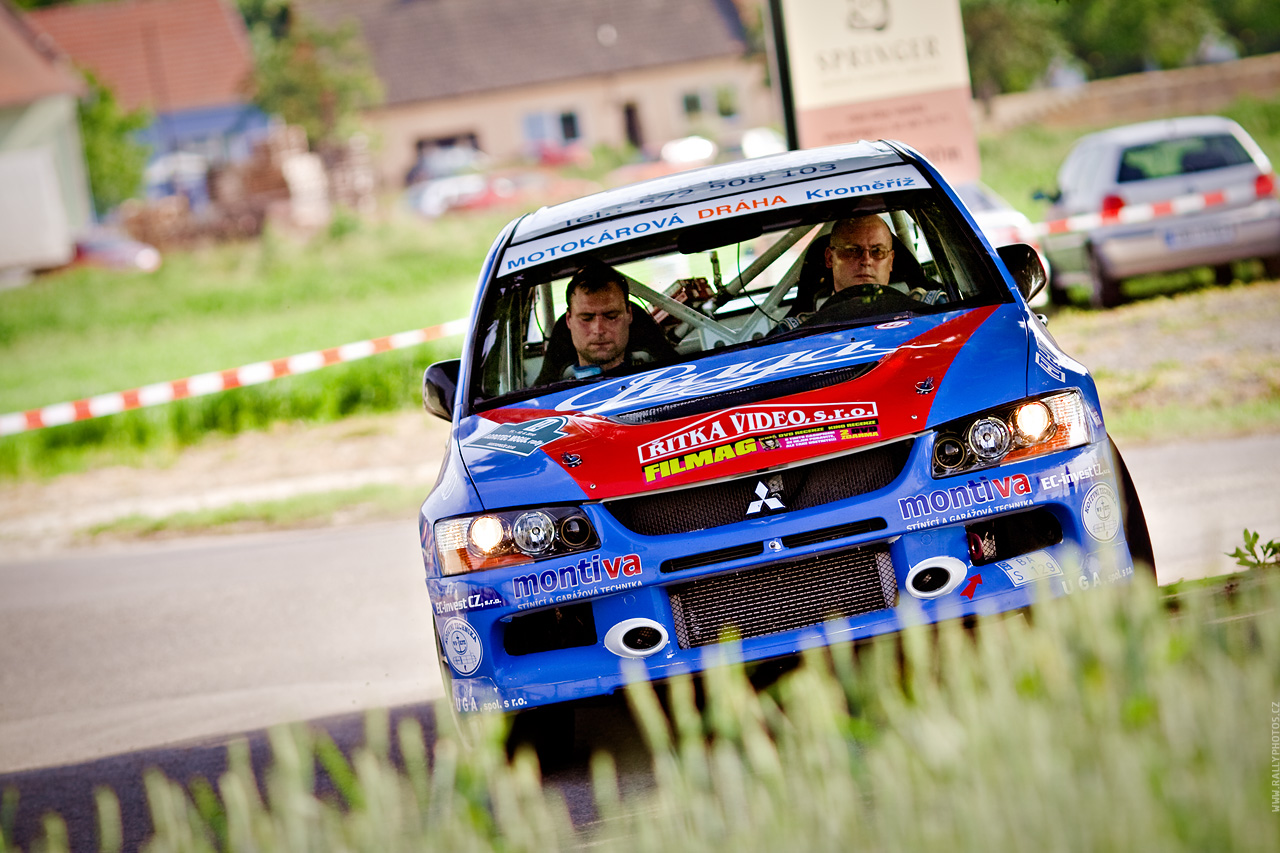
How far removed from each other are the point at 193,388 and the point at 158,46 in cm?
6808

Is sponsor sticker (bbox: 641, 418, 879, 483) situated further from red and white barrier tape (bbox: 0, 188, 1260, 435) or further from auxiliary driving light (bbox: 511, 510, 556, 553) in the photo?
red and white barrier tape (bbox: 0, 188, 1260, 435)

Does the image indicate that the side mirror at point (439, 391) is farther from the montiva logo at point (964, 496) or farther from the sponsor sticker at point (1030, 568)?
the sponsor sticker at point (1030, 568)

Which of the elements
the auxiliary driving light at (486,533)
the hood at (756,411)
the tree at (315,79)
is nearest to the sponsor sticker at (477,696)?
the auxiliary driving light at (486,533)

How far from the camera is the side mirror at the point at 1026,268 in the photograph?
5.85 metres

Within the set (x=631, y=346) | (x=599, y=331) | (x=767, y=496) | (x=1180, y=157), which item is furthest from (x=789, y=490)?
(x=1180, y=157)

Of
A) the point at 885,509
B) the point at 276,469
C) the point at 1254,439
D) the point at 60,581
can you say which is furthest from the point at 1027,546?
the point at 276,469

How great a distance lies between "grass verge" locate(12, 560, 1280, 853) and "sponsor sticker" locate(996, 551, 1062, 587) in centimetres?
104

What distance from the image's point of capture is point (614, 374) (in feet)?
18.4

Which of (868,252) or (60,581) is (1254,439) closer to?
(868,252)

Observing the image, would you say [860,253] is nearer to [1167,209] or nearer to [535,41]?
[1167,209]

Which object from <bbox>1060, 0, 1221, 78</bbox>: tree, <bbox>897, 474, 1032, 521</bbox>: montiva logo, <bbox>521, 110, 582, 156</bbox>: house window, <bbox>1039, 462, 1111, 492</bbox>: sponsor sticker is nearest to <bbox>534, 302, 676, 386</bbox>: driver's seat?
<bbox>897, 474, 1032, 521</bbox>: montiva logo

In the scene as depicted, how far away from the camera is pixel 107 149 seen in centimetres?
6412

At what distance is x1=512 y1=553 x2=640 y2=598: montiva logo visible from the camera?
15.3ft

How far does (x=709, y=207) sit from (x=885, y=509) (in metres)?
1.97
